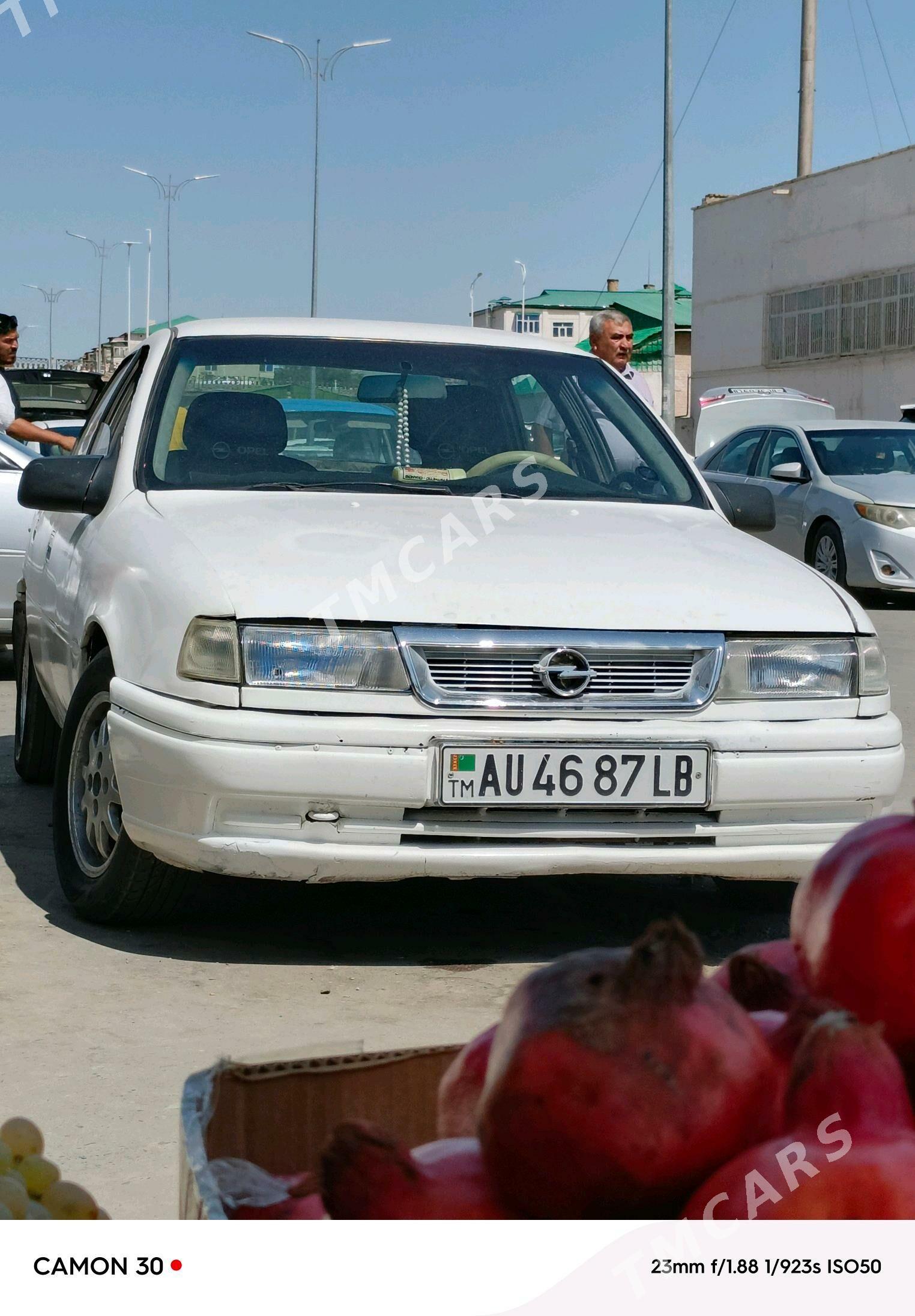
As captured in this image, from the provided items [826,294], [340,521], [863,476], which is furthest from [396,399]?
[826,294]

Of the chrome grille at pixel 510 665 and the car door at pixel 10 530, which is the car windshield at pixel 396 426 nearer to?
the chrome grille at pixel 510 665

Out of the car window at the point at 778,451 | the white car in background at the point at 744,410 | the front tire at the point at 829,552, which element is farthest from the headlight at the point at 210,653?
the white car in background at the point at 744,410

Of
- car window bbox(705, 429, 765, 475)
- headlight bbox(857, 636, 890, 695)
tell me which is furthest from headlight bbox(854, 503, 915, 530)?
headlight bbox(857, 636, 890, 695)

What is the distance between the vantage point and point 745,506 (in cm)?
470

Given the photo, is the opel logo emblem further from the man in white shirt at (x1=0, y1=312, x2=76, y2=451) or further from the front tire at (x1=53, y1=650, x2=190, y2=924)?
the man in white shirt at (x1=0, y1=312, x2=76, y2=451)

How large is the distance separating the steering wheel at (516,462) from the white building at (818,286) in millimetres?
32737

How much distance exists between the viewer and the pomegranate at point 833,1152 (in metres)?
0.70

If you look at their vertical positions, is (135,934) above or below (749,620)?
below

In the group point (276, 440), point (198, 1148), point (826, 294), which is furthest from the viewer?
point (826, 294)

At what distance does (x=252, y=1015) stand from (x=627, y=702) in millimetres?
992

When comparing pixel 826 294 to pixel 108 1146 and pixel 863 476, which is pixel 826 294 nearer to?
pixel 863 476

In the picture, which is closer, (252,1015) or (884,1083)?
(884,1083)

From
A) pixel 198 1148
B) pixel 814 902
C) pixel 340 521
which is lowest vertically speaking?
pixel 198 1148

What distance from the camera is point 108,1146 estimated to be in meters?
2.71
